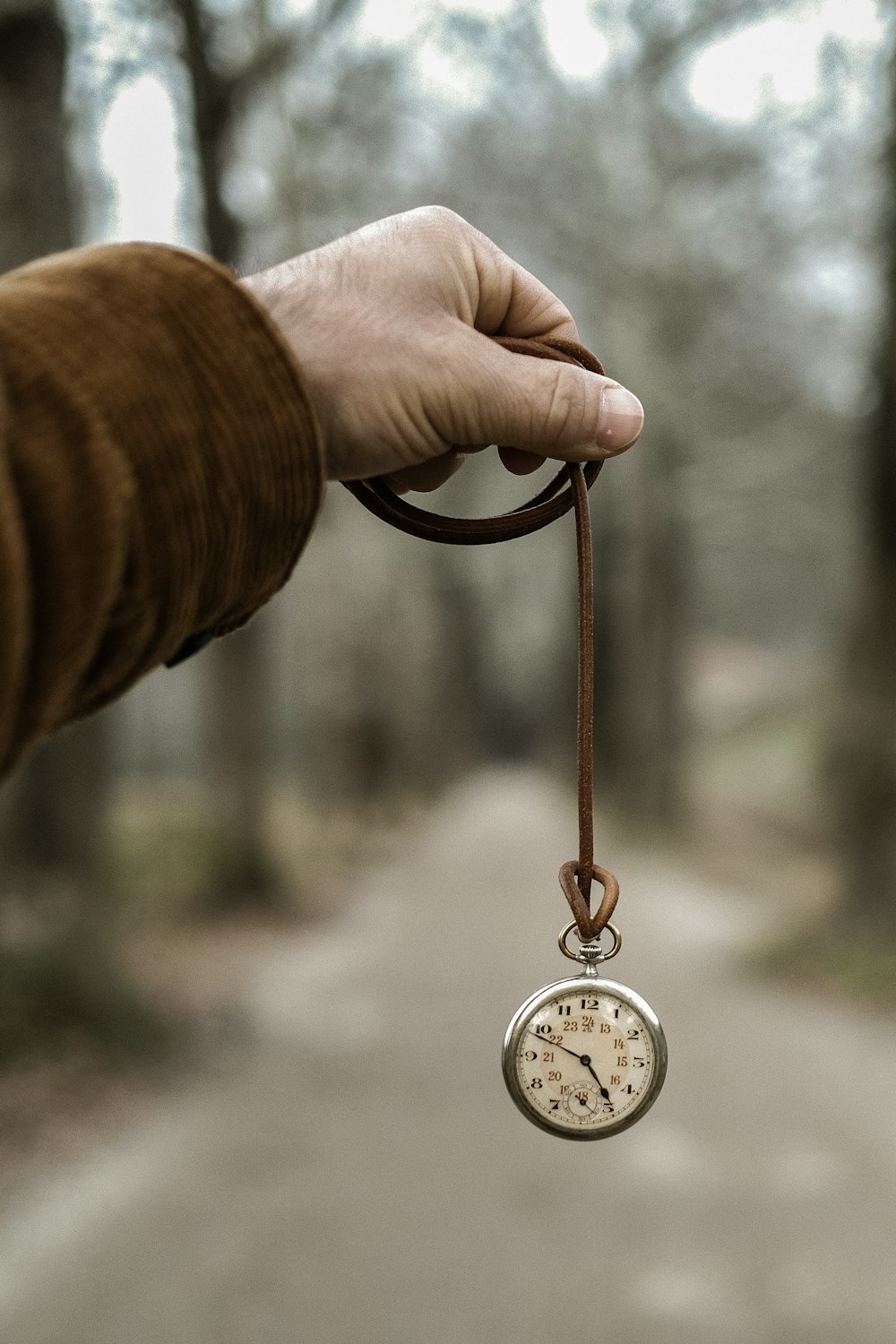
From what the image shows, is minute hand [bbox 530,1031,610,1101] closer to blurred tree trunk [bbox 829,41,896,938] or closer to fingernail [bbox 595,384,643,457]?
fingernail [bbox 595,384,643,457]

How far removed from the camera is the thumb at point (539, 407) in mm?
1554

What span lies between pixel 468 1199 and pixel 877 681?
4.53m

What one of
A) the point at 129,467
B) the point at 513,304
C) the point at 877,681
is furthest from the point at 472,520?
the point at 877,681

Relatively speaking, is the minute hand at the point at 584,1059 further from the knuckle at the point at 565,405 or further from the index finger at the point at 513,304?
the index finger at the point at 513,304

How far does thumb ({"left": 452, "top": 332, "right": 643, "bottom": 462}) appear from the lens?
155 cm

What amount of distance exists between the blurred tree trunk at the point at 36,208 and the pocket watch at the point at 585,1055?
5.56 metres

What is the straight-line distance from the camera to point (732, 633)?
24.3 m

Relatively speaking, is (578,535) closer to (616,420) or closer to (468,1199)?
(616,420)

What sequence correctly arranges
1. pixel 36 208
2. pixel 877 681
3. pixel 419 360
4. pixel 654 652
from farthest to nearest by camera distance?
pixel 654 652
pixel 877 681
pixel 36 208
pixel 419 360

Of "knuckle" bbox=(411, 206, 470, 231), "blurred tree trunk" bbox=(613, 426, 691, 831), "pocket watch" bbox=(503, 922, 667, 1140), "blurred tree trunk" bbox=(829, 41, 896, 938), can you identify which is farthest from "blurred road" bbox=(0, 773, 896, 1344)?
"blurred tree trunk" bbox=(613, 426, 691, 831)

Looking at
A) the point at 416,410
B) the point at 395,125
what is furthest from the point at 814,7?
the point at 416,410

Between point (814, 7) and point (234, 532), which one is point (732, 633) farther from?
point (234, 532)

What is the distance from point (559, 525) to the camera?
1750 centimetres

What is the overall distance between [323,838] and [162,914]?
4969 mm
